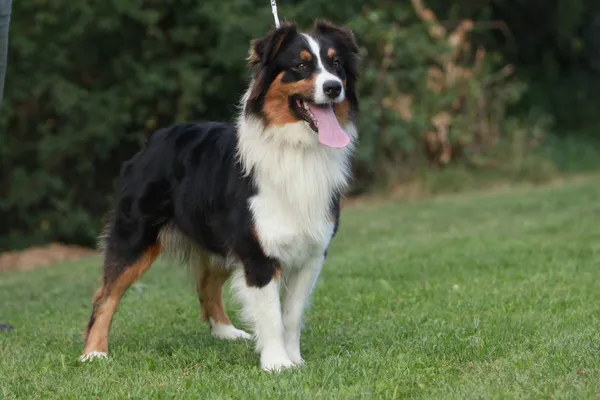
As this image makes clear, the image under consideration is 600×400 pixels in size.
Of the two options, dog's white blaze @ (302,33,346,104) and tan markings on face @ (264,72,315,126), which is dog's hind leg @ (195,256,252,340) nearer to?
tan markings on face @ (264,72,315,126)

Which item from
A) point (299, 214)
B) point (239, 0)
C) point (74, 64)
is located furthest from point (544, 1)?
point (299, 214)

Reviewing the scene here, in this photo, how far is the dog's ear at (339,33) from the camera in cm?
600

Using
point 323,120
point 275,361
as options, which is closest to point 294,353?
point 275,361

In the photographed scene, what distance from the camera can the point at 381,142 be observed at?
17766 mm

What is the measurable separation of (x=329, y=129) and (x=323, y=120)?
0.06 meters

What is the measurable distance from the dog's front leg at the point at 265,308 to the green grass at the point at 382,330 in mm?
138

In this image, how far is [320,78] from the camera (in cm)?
565

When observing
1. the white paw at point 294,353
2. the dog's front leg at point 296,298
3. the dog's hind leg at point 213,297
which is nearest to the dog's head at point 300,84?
the dog's front leg at point 296,298

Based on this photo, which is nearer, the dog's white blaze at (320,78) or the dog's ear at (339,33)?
the dog's white blaze at (320,78)

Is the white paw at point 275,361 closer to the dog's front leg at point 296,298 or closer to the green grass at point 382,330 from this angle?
the green grass at point 382,330

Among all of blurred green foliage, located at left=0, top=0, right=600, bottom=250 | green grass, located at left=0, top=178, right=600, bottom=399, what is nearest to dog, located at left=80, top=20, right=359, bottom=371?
green grass, located at left=0, top=178, right=600, bottom=399

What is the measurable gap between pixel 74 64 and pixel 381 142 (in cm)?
554

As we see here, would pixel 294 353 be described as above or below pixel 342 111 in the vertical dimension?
below

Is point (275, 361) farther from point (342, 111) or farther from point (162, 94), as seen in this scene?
point (162, 94)
